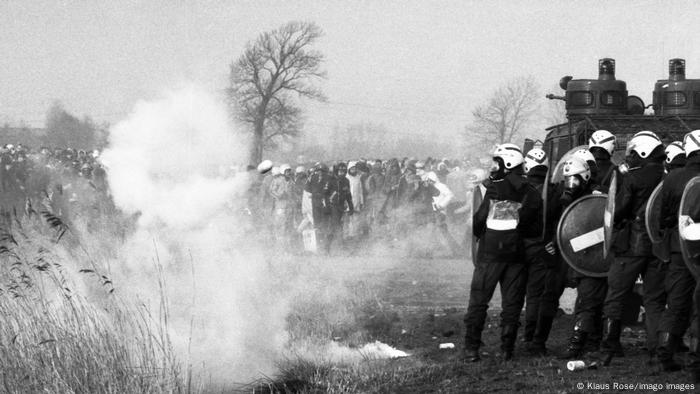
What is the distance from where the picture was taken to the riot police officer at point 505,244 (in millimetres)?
9266

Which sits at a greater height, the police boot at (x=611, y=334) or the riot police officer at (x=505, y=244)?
the riot police officer at (x=505, y=244)

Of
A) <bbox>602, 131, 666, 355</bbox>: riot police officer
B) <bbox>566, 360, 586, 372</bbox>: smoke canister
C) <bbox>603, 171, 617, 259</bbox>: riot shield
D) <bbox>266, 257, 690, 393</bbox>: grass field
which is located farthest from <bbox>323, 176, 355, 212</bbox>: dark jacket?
<bbox>566, 360, 586, 372</bbox>: smoke canister

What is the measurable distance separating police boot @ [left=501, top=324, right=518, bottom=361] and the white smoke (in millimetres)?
2224

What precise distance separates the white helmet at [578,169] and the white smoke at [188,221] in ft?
11.1

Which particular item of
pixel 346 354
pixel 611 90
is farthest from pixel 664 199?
pixel 611 90

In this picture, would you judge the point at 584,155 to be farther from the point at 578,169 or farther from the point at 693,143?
the point at 693,143

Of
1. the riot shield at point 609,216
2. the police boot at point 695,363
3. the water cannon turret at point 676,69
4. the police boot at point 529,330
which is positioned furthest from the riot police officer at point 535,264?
the water cannon turret at point 676,69

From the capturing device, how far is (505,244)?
9.23 metres

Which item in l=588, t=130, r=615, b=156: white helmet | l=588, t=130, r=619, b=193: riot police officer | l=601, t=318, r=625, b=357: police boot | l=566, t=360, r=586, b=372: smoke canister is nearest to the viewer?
l=566, t=360, r=586, b=372: smoke canister

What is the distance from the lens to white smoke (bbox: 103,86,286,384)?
32.6 ft

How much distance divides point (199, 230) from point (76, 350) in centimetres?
256

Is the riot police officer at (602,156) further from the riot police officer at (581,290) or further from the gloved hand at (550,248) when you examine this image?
the gloved hand at (550,248)

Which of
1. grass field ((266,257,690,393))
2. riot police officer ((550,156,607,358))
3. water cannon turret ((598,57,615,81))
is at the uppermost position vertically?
water cannon turret ((598,57,615,81))

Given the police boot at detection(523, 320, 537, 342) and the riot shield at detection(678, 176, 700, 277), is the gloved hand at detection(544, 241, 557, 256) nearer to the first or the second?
the police boot at detection(523, 320, 537, 342)
